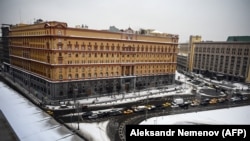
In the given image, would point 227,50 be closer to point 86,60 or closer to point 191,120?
point 191,120

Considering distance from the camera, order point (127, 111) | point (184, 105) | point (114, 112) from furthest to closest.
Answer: point (184, 105), point (127, 111), point (114, 112)

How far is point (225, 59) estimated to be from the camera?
92.9 metres

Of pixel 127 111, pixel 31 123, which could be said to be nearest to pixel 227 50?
pixel 127 111

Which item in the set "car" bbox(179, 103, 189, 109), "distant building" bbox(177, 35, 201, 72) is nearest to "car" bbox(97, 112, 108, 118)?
"car" bbox(179, 103, 189, 109)

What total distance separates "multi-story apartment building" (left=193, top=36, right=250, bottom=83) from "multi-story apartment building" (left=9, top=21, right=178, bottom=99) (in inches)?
1194

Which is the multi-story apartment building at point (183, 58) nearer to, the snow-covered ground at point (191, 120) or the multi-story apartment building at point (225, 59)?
the multi-story apartment building at point (225, 59)

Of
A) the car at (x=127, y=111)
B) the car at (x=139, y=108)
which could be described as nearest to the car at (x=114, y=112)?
the car at (x=127, y=111)

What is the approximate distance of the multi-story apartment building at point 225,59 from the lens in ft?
274

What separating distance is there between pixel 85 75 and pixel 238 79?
67655mm

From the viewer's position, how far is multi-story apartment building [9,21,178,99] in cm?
5222

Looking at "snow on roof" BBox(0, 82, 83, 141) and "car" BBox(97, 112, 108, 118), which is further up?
"snow on roof" BBox(0, 82, 83, 141)

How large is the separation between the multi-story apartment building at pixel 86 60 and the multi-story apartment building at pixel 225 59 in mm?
30331

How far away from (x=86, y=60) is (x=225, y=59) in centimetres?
6807

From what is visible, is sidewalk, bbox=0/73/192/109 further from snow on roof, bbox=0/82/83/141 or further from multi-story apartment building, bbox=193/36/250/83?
multi-story apartment building, bbox=193/36/250/83
